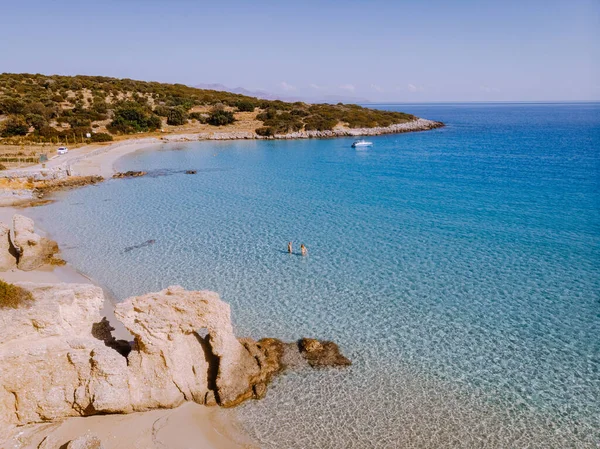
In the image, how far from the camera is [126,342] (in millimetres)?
12156

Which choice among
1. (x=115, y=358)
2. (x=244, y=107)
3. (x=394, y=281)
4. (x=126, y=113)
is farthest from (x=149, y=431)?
(x=244, y=107)

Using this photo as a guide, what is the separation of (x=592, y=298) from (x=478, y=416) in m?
9.32

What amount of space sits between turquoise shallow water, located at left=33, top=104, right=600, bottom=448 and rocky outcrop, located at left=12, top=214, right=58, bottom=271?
1191mm

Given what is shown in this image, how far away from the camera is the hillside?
58.9 metres

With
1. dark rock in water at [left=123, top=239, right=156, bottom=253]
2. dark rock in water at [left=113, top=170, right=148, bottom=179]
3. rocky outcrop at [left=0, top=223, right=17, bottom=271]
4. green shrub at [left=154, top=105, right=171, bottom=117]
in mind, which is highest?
green shrub at [left=154, top=105, right=171, bottom=117]

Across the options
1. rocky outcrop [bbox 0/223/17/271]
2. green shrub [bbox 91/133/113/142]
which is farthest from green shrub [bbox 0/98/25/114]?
rocky outcrop [bbox 0/223/17/271]

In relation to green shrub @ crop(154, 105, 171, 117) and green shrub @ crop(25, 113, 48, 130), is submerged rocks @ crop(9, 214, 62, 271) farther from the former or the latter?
green shrub @ crop(154, 105, 171, 117)

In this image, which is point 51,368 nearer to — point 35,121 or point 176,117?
point 35,121

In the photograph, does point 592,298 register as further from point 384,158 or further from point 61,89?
point 61,89

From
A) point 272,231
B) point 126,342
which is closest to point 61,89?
point 272,231

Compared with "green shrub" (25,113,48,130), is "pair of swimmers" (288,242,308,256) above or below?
below

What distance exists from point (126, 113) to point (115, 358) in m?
68.3

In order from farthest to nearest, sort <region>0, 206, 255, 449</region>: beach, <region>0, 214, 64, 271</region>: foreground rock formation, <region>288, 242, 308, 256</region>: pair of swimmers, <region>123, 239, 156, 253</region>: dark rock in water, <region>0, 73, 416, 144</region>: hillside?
<region>0, 73, 416, 144</region>: hillside
<region>123, 239, 156, 253</region>: dark rock in water
<region>288, 242, 308, 256</region>: pair of swimmers
<region>0, 214, 64, 271</region>: foreground rock formation
<region>0, 206, 255, 449</region>: beach

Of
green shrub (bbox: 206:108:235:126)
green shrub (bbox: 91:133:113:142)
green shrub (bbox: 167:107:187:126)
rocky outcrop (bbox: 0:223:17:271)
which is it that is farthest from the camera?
green shrub (bbox: 206:108:235:126)
